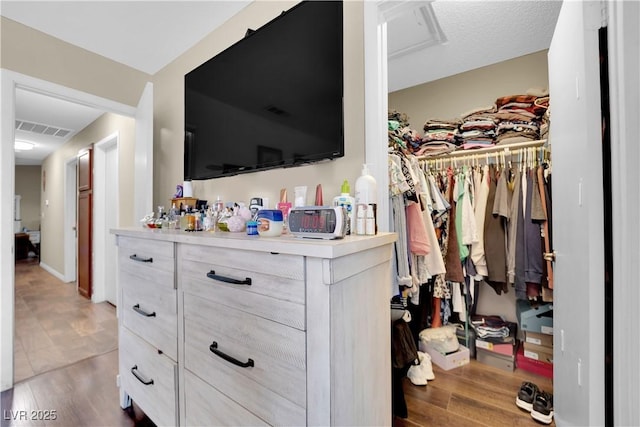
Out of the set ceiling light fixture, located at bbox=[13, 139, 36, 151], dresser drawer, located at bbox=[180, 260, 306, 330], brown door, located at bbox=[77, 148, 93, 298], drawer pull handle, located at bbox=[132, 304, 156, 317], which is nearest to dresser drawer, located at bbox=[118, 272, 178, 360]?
drawer pull handle, located at bbox=[132, 304, 156, 317]

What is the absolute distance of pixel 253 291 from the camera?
0.81m

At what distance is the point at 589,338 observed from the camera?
0.89 m

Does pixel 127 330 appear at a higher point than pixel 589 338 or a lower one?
lower

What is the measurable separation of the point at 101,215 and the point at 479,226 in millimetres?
4120

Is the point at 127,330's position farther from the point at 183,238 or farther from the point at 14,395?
the point at 14,395

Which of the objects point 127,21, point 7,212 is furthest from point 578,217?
point 7,212

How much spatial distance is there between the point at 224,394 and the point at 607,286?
1.32m

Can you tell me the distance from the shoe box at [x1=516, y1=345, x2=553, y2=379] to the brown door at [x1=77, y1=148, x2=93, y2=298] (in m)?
4.58

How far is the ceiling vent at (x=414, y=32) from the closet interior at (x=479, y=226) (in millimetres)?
485

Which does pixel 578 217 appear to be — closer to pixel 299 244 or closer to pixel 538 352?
pixel 299 244

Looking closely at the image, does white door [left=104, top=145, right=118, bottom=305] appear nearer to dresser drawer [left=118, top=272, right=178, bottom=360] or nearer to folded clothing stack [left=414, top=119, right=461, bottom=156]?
dresser drawer [left=118, top=272, right=178, bottom=360]

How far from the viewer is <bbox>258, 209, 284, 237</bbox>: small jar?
0.94 metres

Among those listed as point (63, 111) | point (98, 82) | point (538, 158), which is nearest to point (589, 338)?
point (538, 158)

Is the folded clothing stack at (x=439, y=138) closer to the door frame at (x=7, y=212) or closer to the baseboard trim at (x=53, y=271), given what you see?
the door frame at (x=7, y=212)
